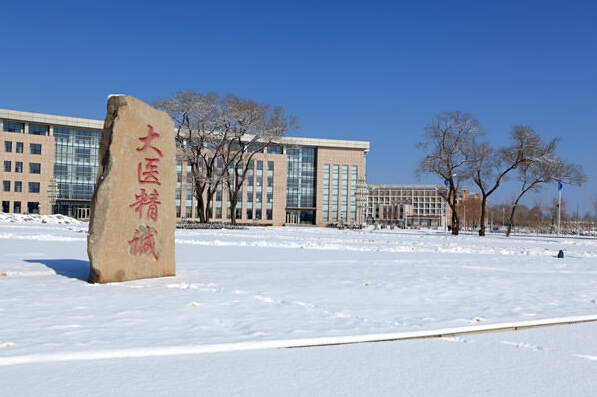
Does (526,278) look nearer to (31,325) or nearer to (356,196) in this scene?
(31,325)

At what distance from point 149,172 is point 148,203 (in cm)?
56

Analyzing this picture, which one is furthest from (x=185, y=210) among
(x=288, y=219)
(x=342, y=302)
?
(x=342, y=302)

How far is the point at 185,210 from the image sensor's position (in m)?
70.8

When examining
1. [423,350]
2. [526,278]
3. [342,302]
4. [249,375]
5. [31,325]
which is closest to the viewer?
[249,375]

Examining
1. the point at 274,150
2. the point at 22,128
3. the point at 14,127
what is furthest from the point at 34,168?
the point at 274,150

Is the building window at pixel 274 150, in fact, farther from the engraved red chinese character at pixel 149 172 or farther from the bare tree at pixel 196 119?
the engraved red chinese character at pixel 149 172

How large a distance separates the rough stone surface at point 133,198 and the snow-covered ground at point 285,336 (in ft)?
1.33

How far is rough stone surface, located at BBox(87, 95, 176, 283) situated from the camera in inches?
346

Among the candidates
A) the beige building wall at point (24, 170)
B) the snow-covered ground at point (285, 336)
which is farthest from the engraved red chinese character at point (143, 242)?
the beige building wall at point (24, 170)

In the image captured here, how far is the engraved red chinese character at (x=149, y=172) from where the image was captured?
9414 millimetres

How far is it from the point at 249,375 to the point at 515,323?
3.51m

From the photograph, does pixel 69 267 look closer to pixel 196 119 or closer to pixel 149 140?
pixel 149 140

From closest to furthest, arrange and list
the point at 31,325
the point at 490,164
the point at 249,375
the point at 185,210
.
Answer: the point at 249,375 → the point at 31,325 → the point at 490,164 → the point at 185,210

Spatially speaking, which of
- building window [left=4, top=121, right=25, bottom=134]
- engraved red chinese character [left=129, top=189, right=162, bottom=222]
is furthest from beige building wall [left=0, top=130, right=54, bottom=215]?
engraved red chinese character [left=129, top=189, right=162, bottom=222]
